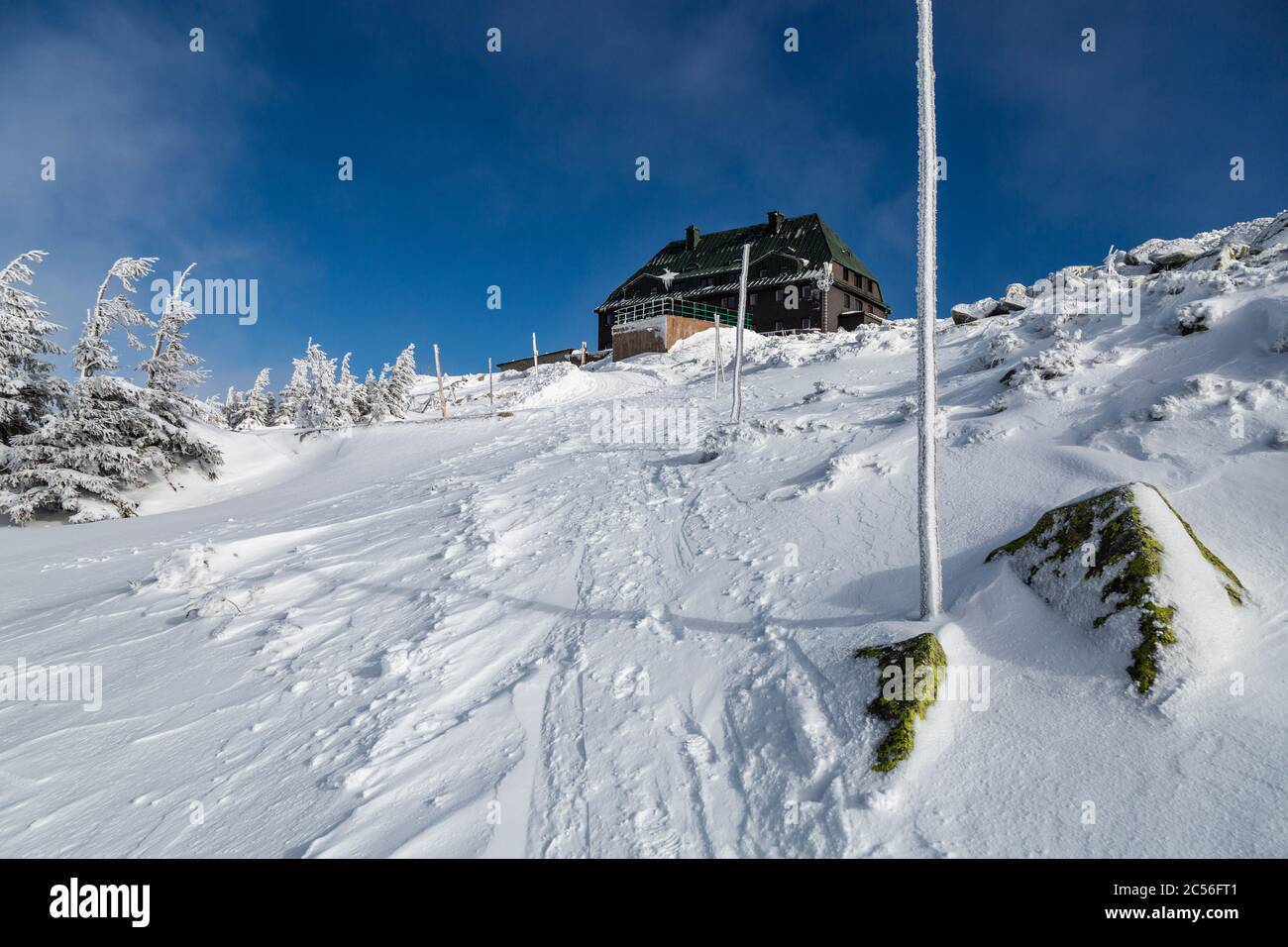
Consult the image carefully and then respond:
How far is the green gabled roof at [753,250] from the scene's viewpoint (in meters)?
46.2

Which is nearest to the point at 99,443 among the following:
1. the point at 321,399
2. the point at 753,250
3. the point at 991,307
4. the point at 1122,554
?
the point at 321,399

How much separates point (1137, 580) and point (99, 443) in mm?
27097

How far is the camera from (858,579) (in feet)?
19.2

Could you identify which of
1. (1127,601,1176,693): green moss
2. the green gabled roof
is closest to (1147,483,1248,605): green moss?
(1127,601,1176,693): green moss

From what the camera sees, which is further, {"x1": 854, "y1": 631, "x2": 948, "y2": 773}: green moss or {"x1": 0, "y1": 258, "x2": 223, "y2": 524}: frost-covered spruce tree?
{"x1": 0, "y1": 258, "x2": 223, "y2": 524}: frost-covered spruce tree

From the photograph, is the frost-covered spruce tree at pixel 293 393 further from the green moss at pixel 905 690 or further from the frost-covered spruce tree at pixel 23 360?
the green moss at pixel 905 690

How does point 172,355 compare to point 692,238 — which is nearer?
point 172,355

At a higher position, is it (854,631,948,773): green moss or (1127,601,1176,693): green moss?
(1127,601,1176,693): green moss

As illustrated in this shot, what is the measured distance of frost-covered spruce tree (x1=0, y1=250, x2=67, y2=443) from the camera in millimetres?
19219

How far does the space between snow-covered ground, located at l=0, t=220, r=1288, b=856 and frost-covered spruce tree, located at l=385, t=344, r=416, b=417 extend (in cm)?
3002

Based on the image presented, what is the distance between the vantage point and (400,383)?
143 feet

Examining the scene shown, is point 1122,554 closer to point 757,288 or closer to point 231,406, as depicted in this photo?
point 757,288

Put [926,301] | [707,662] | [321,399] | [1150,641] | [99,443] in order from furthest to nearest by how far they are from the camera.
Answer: [321,399], [99,443], [707,662], [926,301], [1150,641]

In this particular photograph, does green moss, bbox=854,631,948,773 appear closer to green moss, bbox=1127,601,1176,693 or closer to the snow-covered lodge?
green moss, bbox=1127,601,1176,693
